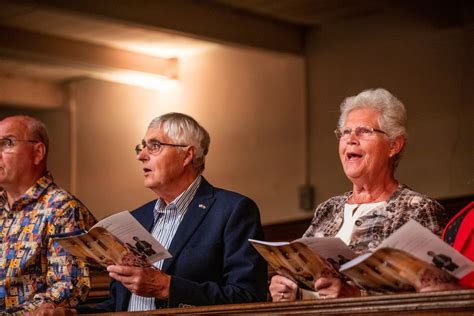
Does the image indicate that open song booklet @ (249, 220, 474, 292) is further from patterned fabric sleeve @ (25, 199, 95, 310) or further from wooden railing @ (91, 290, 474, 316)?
patterned fabric sleeve @ (25, 199, 95, 310)

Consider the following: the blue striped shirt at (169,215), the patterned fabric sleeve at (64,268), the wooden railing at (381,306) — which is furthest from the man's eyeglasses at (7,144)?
the wooden railing at (381,306)

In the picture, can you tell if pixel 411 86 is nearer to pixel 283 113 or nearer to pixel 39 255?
pixel 283 113

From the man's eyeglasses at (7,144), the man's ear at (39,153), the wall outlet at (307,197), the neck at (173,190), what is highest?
the man's eyeglasses at (7,144)

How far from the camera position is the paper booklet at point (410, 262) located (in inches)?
109

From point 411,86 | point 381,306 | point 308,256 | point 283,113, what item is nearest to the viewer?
point 381,306

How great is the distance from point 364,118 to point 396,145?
0.51ft

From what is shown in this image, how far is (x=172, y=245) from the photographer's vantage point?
3984 millimetres

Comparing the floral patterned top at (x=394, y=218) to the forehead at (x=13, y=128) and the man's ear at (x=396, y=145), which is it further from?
the forehead at (x=13, y=128)

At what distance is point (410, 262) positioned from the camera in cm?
283

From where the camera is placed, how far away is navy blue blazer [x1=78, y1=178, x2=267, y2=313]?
376cm

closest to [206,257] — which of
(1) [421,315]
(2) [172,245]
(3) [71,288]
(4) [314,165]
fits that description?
(2) [172,245]

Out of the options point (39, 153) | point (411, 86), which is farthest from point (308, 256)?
point (411, 86)

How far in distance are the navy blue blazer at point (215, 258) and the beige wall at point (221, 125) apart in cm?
589

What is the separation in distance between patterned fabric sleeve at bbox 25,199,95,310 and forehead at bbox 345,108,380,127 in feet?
4.01
